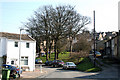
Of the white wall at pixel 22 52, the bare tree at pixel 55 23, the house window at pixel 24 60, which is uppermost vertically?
the bare tree at pixel 55 23

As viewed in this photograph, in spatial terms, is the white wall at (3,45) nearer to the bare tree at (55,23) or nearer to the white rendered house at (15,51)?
the white rendered house at (15,51)

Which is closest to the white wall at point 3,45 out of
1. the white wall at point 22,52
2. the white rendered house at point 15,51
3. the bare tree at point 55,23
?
the white rendered house at point 15,51

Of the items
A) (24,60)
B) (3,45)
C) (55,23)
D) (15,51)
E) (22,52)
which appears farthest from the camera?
(55,23)

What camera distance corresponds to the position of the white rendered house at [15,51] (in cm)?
2728

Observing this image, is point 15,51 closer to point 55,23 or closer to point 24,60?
point 24,60

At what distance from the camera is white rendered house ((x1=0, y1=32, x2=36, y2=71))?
2728 cm

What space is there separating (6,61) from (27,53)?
359cm

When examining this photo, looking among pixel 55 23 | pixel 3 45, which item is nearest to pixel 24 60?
pixel 3 45

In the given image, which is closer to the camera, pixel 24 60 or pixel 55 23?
pixel 24 60

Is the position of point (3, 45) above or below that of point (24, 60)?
above

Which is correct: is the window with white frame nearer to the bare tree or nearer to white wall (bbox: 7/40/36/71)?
white wall (bbox: 7/40/36/71)

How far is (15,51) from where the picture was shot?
91.9 ft

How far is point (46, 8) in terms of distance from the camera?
46031 mm

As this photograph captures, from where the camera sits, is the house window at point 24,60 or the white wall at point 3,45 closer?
the white wall at point 3,45
